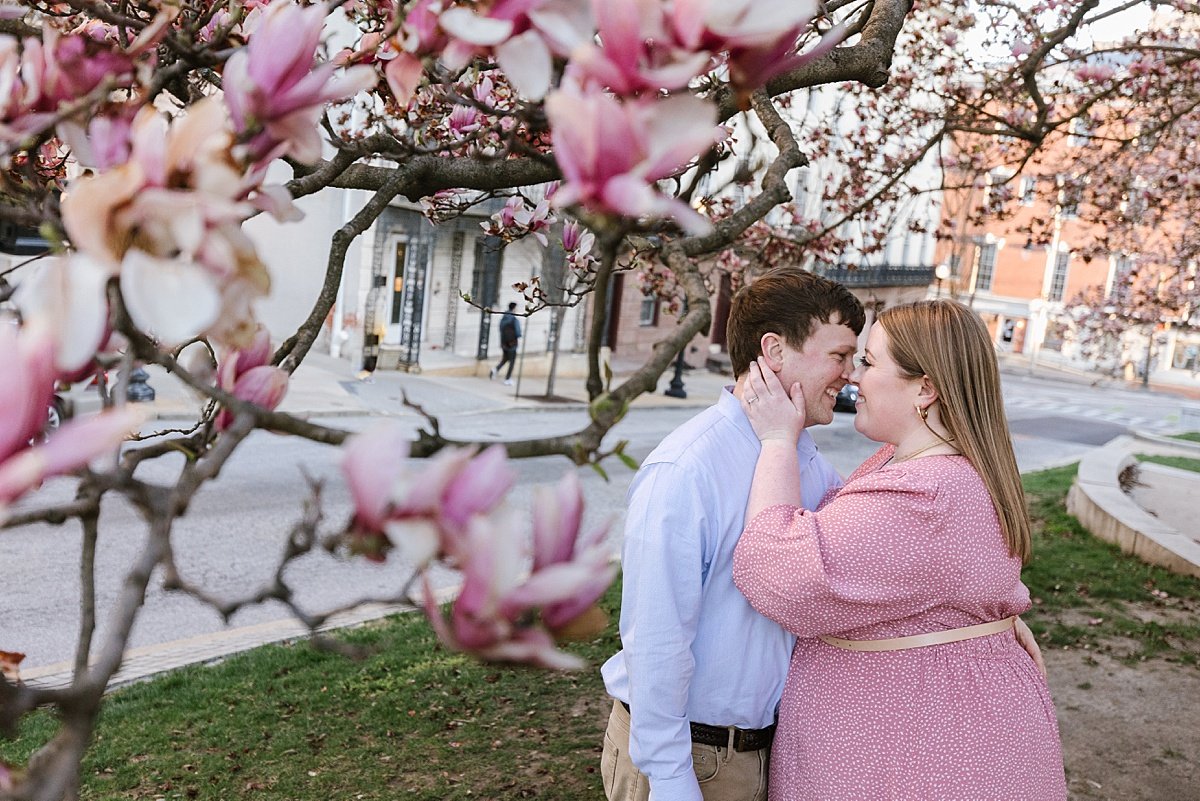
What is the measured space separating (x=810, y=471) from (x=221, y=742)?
3218 mm

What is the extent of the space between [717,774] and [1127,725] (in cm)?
382

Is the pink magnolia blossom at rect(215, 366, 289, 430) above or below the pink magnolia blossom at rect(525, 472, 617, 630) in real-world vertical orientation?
above

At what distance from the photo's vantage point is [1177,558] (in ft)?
27.8

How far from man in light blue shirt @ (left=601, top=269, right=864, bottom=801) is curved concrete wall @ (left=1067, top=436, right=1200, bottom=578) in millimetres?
6834

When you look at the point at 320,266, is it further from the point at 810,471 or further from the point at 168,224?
the point at 168,224

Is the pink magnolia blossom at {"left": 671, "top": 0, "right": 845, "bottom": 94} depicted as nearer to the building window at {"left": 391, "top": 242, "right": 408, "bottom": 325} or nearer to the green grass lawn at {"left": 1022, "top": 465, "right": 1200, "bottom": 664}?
→ the green grass lawn at {"left": 1022, "top": 465, "right": 1200, "bottom": 664}

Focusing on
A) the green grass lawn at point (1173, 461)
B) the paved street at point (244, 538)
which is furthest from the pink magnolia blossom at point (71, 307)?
the green grass lawn at point (1173, 461)

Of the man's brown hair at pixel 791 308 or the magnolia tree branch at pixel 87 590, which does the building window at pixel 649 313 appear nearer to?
the man's brown hair at pixel 791 308

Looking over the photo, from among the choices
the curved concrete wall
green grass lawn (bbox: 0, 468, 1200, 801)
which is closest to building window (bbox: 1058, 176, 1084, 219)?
the curved concrete wall

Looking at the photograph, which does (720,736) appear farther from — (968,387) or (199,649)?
(199,649)

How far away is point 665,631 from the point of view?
2395 mm

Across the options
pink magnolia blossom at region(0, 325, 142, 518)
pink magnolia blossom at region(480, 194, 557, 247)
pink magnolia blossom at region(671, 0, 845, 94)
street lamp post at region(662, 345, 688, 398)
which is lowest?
street lamp post at region(662, 345, 688, 398)

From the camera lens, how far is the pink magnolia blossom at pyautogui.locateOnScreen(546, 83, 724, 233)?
0.85 metres

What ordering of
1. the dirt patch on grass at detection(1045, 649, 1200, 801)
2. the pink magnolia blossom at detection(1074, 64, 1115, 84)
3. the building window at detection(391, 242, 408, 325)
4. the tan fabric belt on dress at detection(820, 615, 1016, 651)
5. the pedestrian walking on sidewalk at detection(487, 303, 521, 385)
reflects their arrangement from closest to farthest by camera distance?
the tan fabric belt on dress at detection(820, 615, 1016, 651)
the dirt patch on grass at detection(1045, 649, 1200, 801)
the pink magnolia blossom at detection(1074, 64, 1115, 84)
the building window at detection(391, 242, 408, 325)
the pedestrian walking on sidewalk at detection(487, 303, 521, 385)
